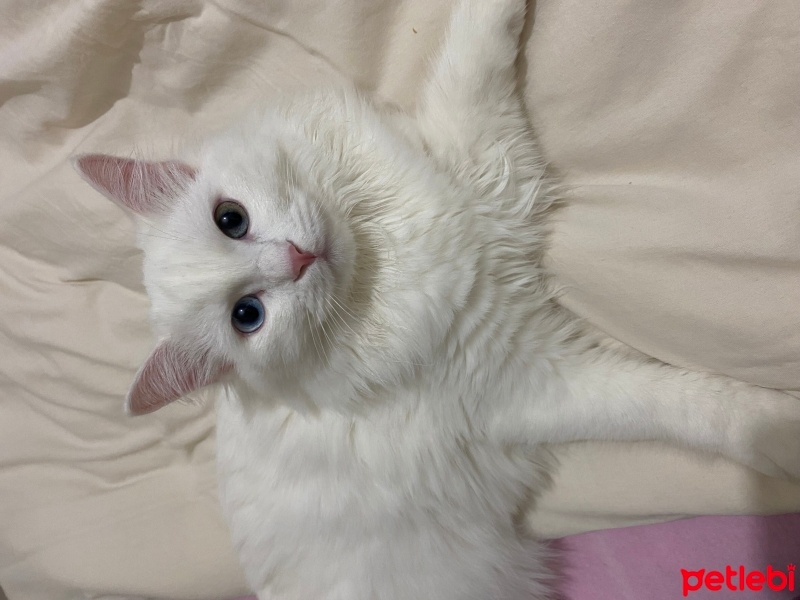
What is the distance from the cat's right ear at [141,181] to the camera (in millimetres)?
987

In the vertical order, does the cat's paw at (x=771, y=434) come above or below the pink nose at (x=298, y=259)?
above

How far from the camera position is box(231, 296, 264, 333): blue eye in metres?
0.94

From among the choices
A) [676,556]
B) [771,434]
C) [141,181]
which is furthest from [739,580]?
[141,181]

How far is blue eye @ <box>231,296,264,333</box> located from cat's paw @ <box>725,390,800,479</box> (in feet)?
2.99

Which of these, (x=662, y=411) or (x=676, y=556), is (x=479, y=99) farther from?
(x=676, y=556)

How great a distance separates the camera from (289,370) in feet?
3.26

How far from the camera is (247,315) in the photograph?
3.14 feet

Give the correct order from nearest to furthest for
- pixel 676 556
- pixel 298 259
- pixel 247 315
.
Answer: pixel 298 259 < pixel 247 315 < pixel 676 556

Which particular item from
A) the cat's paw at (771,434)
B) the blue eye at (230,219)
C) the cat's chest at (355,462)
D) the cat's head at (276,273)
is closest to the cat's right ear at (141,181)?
the cat's head at (276,273)

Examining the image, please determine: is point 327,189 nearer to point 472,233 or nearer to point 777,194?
point 472,233

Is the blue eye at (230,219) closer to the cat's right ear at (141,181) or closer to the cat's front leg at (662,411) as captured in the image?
the cat's right ear at (141,181)

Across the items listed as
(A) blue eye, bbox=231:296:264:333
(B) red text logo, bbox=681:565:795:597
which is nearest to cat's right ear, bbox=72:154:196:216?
(A) blue eye, bbox=231:296:264:333

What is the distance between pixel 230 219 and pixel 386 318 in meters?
0.34

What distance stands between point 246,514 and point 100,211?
88 cm
